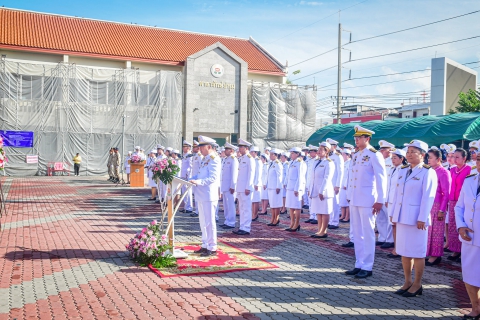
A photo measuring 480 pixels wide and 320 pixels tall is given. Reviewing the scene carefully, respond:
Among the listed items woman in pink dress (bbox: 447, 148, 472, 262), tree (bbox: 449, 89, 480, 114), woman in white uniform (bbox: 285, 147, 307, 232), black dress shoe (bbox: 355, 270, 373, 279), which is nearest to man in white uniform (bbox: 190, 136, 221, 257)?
black dress shoe (bbox: 355, 270, 373, 279)

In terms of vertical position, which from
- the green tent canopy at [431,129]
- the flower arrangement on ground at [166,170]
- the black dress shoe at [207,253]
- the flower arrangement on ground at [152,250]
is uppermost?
the green tent canopy at [431,129]

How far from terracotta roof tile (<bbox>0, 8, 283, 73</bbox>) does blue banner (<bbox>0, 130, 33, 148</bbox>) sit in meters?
6.58

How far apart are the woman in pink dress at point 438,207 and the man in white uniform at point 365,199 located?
1.42 metres

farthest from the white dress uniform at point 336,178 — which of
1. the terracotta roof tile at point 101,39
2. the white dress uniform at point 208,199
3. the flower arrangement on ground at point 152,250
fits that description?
the terracotta roof tile at point 101,39

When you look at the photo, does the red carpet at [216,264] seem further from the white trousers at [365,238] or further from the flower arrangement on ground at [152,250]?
the white trousers at [365,238]

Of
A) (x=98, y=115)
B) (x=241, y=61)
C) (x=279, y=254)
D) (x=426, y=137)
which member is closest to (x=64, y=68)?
(x=98, y=115)

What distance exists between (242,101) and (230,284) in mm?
29263

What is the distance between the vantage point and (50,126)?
1128 inches

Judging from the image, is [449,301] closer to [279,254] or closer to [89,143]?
[279,254]

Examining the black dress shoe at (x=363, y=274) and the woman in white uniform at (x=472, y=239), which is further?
the black dress shoe at (x=363, y=274)

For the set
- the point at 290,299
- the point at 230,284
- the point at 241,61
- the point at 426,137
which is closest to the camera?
the point at 290,299

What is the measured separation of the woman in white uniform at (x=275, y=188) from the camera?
11.6 m

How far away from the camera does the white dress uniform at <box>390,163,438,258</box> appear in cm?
583

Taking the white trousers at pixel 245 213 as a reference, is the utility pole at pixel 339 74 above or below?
above
